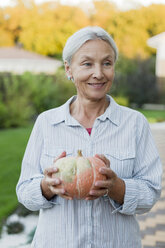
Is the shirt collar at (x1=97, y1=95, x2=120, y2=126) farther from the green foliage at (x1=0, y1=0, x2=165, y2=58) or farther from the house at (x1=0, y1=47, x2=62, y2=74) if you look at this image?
the green foliage at (x1=0, y1=0, x2=165, y2=58)

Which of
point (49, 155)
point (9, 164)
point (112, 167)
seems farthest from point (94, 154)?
point (9, 164)

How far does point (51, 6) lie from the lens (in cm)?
4700

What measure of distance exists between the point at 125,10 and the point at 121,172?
4842 centimetres

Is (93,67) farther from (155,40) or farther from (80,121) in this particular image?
(155,40)

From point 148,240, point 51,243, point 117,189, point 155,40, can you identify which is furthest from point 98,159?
point 155,40

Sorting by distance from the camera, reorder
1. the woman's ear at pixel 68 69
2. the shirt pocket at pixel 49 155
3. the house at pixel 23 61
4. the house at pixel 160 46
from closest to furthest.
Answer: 1. the shirt pocket at pixel 49 155
2. the woman's ear at pixel 68 69
3. the house at pixel 160 46
4. the house at pixel 23 61

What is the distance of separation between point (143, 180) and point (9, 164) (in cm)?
624

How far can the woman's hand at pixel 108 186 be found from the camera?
159 cm

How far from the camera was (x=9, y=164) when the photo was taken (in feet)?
25.4

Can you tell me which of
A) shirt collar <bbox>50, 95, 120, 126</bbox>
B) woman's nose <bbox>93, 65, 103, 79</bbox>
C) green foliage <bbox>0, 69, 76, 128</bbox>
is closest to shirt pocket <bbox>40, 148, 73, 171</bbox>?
shirt collar <bbox>50, 95, 120, 126</bbox>

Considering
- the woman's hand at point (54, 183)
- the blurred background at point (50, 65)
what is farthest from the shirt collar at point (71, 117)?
the blurred background at point (50, 65)

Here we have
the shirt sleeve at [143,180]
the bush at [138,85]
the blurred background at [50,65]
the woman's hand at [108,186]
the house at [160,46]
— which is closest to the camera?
the woman's hand at [108,186]

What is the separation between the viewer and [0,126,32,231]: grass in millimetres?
5282

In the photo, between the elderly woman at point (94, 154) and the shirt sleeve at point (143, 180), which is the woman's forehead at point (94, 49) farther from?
the shirt sleeve at point (143, 180)
